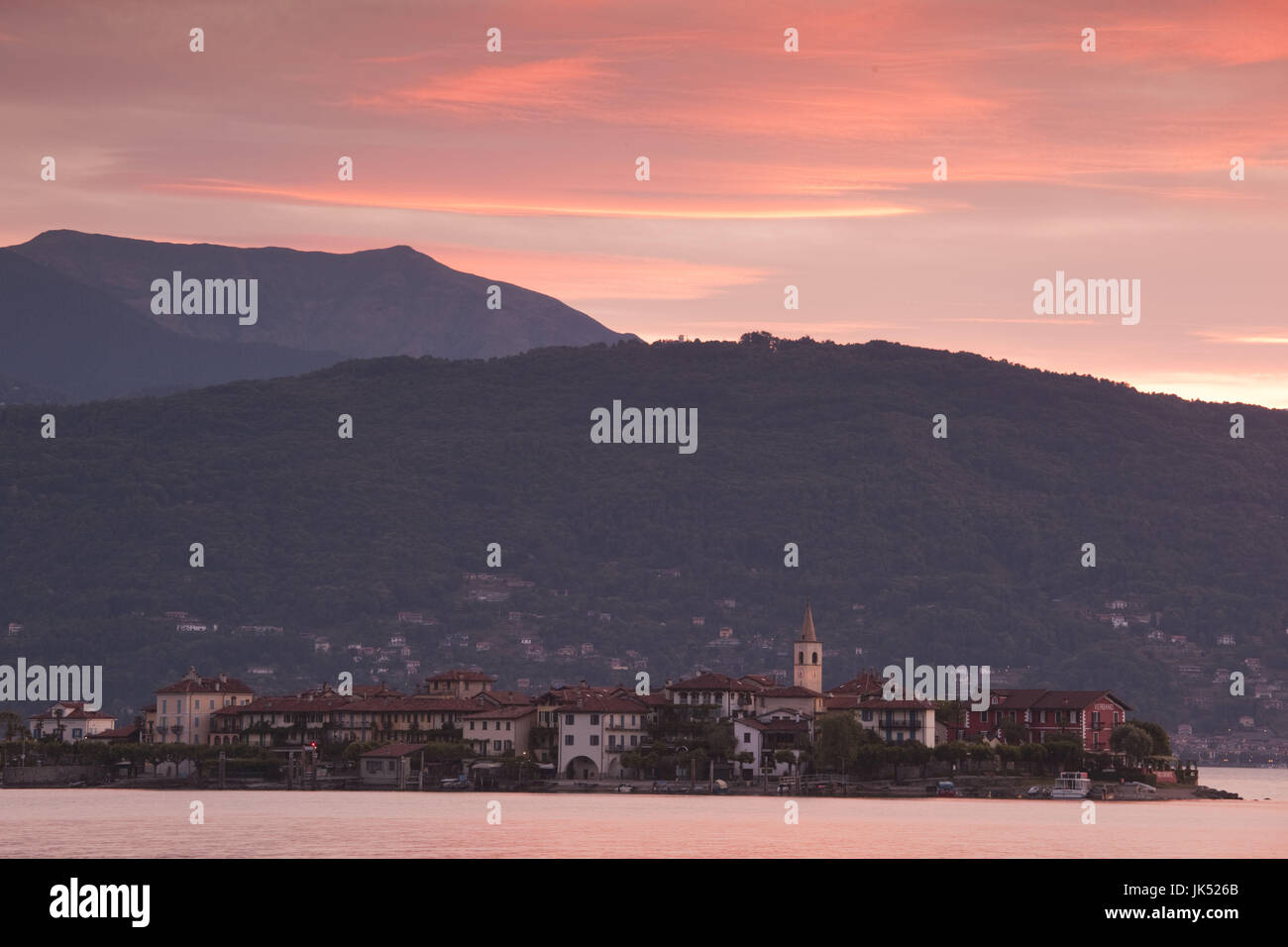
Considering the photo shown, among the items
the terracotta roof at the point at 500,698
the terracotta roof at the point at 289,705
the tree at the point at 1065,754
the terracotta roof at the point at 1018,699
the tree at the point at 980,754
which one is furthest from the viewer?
the terracotta roof at the point at 289,705

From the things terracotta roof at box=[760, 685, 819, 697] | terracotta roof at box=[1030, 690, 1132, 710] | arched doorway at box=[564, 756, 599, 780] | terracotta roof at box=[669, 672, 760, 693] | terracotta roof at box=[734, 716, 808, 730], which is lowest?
arched doorway at box=[564, 756, 599, 780]

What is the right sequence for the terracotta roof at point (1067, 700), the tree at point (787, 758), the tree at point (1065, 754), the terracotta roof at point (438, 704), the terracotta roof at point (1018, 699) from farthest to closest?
the terracotta roof at point (438, 704)
the terracotta roof at point (1018, 699)
the terracotta roof at point (1067, 700)
the tree at point (1065, 754)
the tree at point (787, 758)

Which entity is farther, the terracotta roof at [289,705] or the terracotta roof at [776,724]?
the terracotta roof at [289,705]

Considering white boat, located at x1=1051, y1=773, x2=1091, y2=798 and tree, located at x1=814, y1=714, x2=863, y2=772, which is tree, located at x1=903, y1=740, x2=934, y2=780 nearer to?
tree, located at x1=814, y1=714, x2=863, y2=772

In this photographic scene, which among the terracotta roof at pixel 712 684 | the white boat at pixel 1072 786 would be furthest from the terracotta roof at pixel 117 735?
the white boat at pixel 1072 786

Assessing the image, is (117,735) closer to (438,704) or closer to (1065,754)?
(438,704)

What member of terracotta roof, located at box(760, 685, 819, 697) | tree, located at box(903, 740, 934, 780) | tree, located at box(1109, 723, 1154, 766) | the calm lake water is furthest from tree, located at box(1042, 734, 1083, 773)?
terracotta roof, located at box(760, 685, 819, 697)

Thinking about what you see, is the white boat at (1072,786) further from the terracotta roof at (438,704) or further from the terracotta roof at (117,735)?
the terracotta roof at (117,735)

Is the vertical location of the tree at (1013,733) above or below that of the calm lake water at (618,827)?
above
